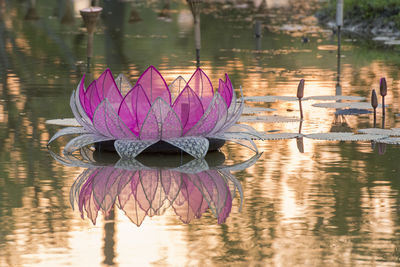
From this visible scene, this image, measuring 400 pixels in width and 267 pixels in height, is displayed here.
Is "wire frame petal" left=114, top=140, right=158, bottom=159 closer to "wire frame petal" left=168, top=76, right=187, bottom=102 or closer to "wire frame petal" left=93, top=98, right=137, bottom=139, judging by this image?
"wire frame petal" left=93, top=98, right=137, bottom=139

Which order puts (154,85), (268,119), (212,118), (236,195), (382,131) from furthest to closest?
(268,119)
(382,131)
(154,85)
(212,118)
(236,195)

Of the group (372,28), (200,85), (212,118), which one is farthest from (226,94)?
(372,28)

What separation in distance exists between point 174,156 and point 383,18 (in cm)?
2148

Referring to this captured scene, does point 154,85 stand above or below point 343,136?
above

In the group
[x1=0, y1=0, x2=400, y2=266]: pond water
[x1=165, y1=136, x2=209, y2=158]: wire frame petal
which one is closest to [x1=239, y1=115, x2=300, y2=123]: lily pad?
[x1=0, y1=0, x2=400, y2=266]: pond water

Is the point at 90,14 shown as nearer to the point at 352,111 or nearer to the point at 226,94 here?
the point at 352,111

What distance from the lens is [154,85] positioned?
12.0 metres

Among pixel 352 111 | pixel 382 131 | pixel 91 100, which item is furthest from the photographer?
pixel 352 111

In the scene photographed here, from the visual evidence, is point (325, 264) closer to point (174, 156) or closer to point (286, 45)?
point (174, 156)

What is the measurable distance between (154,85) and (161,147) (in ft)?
2.68

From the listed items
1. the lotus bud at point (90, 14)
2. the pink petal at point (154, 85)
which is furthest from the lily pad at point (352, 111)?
the lotus bud at point (90, 14)

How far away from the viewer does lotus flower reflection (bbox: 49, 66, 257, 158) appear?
11383 mm

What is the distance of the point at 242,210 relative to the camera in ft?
30.3

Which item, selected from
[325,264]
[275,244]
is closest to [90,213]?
[275,244]
